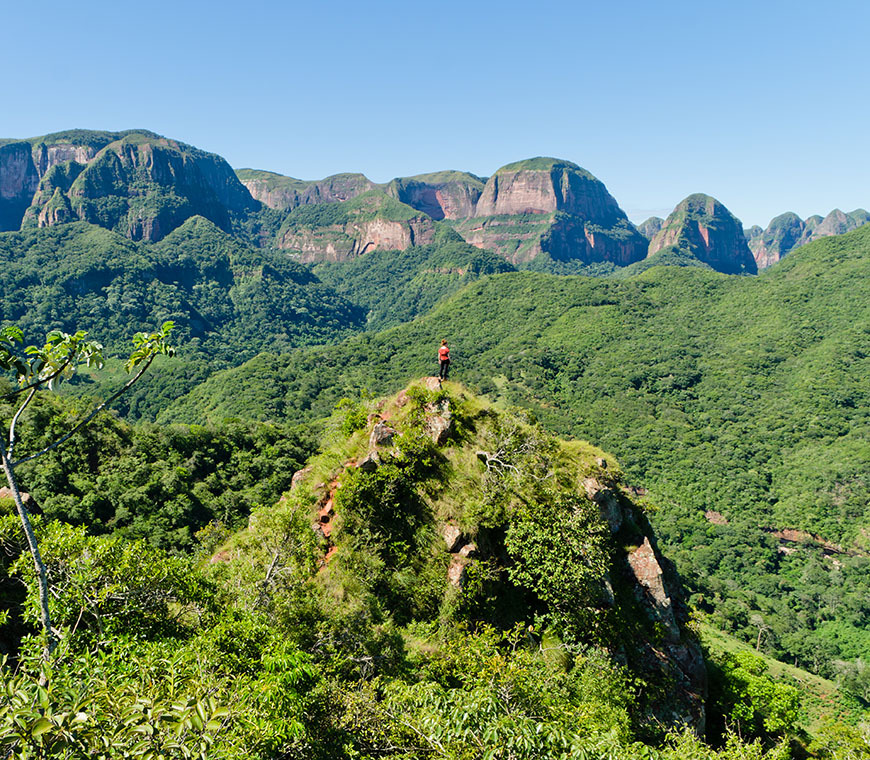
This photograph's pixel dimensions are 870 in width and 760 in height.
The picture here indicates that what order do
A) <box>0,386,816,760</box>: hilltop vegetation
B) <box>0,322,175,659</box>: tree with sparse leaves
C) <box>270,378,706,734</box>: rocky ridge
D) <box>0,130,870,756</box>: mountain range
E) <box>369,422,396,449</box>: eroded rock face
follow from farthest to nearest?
1. <box>0,130,870,756</box>: mountain range
2. <box>369,422,396,449</box>: eroded rock face
3. <box>270,378,706,734</box>: rocky ridge
4. <box>0,386,816,760</box>: hilltop vegetation
5. <box>0,322,175,659</box>: tree with sparse leaves

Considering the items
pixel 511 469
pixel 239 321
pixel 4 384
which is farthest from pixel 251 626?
pixel 239 321

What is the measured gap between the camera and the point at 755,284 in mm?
123500

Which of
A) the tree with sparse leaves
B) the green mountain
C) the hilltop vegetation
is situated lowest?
the hilltop vegetation

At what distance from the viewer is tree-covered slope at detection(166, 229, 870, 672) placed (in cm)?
5778

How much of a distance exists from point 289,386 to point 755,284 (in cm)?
11714

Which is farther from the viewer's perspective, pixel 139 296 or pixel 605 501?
pixel 139 296

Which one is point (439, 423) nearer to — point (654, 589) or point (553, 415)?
point (654, 589)

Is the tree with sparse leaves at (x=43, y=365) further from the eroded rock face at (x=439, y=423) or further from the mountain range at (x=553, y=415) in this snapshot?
the eroded rock face at (x=439, y=423)

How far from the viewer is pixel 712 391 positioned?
304 ft

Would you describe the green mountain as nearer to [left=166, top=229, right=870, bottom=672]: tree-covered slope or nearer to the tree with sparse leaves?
[left=166, top=229, right=870, bottom=672]: tree-covered slope

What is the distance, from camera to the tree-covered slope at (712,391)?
5778 cm

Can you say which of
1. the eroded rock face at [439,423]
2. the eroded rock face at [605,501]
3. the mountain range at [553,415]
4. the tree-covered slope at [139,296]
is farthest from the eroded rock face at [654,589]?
the tree-covered slope at [139,296]

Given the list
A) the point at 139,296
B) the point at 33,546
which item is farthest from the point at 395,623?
the point at 139,296

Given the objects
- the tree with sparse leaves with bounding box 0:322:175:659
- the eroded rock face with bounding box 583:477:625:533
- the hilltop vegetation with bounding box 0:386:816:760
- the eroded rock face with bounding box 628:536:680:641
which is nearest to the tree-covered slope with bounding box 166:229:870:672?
the eroded rock face with bounding box 628:536:680:641
